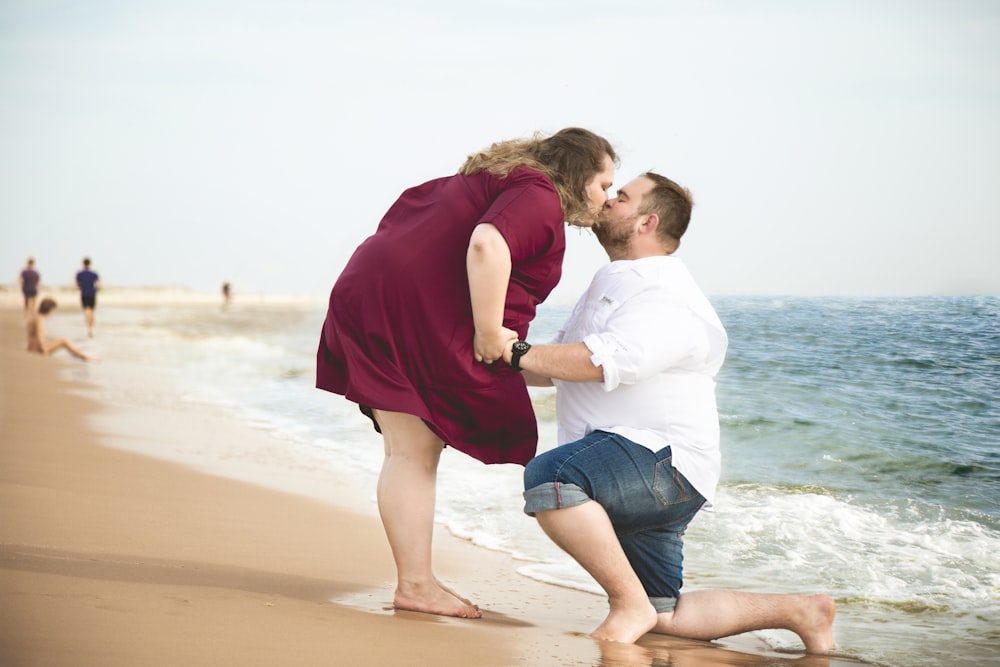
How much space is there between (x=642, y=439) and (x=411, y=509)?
30.0 inches

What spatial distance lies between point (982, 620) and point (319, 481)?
12.0 feet

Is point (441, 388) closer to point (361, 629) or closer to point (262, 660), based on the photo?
point (361, 629)

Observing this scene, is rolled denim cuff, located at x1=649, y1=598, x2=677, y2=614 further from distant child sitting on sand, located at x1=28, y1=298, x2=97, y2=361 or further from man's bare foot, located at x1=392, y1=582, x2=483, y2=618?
distant child sitting on sand, located at x1=28, y1=298, x2=97, y2=361

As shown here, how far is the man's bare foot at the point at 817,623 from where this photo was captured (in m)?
3.13

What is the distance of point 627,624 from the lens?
2986 mm

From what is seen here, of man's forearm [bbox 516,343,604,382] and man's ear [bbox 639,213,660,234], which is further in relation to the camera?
man's ear [bbox 639,213,660,234]

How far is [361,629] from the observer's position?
280 cm

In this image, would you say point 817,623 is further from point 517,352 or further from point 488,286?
point 488,286

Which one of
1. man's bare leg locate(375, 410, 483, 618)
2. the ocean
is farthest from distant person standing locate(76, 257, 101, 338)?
man's bare leg locate(375, 410, 483, 618)

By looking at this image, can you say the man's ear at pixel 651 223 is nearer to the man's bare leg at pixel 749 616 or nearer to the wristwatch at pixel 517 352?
the wristwatch at pixel 517 352

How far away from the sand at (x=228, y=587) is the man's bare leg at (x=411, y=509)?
0.28ft

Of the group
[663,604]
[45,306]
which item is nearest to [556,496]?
[663,604]

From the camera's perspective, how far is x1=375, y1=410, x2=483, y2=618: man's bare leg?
10.5 ft

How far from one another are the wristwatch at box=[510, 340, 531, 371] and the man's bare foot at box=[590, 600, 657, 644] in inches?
30.6
